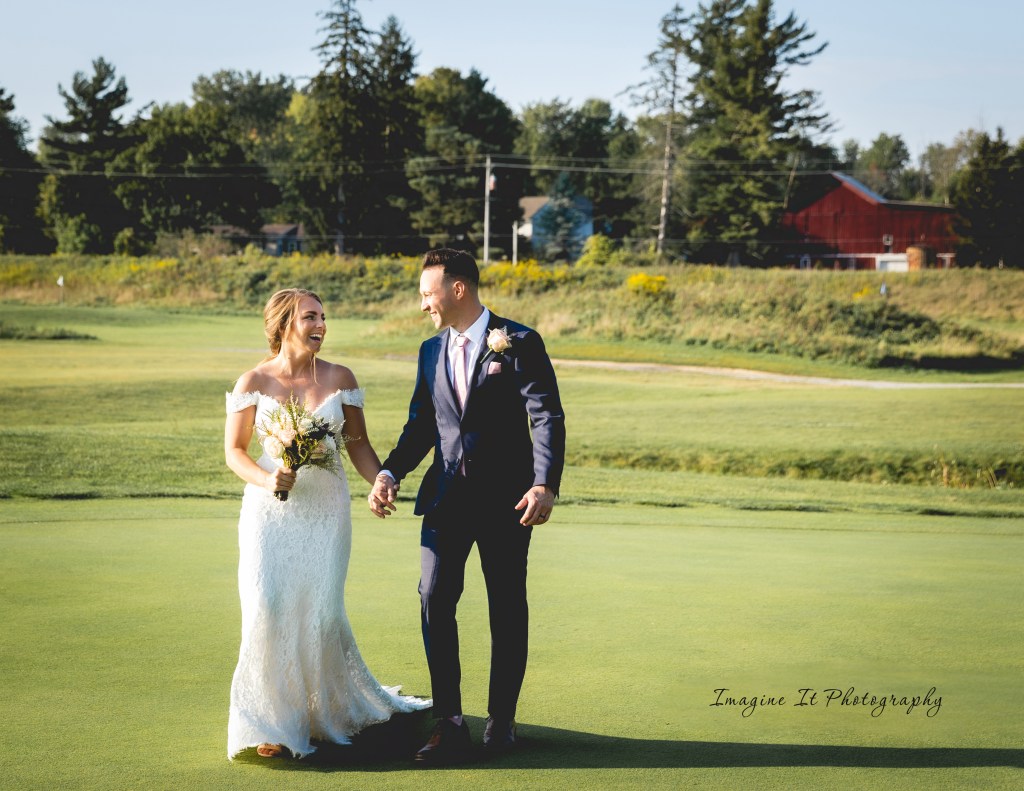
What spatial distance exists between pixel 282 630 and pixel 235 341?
120 ft

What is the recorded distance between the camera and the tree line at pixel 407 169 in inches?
2473

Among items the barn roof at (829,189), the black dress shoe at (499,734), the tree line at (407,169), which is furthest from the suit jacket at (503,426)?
the barn roof at (829,189)

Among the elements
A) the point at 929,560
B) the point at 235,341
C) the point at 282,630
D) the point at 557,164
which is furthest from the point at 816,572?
the point at 557,164

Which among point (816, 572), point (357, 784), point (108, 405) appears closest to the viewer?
point (357, 784)

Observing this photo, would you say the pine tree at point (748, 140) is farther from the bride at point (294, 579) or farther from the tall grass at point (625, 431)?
the bride at point (294, 579)

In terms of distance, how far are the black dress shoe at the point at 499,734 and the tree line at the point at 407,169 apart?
195 ft

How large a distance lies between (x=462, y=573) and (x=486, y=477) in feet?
1.29

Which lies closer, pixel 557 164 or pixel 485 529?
pixel 485 529

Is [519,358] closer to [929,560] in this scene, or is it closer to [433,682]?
[433,682]

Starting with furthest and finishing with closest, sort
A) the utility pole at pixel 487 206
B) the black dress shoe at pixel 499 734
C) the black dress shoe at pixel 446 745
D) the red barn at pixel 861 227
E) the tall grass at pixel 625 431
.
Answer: the red barn at pixel 861 227, the utility pole at pixel 487 206, the tall grass at pixel 625 431, the black dress shoe at pixel 499 734, the black dress shoe at pixel 446 745

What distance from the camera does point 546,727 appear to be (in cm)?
462

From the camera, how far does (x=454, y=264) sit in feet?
15.6

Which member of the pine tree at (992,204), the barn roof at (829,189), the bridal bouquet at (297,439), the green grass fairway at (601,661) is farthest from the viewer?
the barn roof at (829,189)

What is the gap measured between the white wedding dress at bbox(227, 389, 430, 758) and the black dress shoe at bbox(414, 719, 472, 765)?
0.44 m
